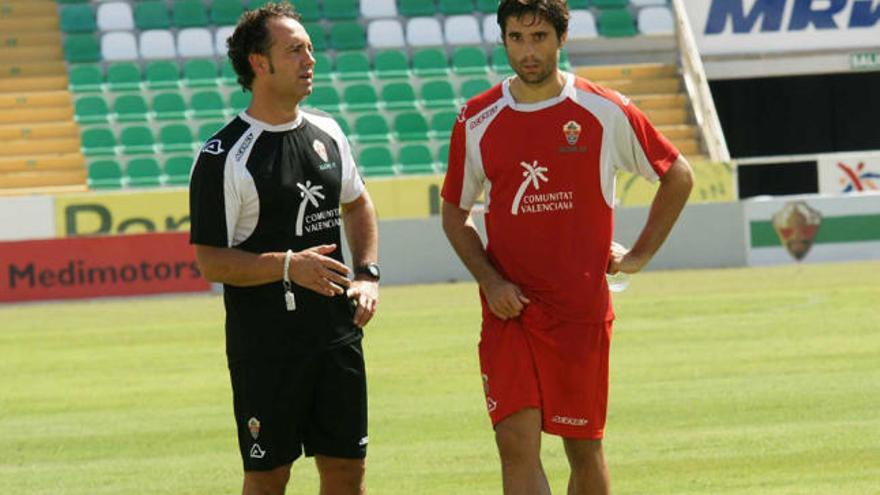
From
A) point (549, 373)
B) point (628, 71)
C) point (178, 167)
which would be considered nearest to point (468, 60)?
point (628, 71)

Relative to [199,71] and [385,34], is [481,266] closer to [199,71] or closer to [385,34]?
[199,71]

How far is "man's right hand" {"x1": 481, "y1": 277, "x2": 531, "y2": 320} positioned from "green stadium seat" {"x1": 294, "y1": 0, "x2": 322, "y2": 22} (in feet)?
99.4

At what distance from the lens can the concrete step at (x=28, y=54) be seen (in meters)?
35.8

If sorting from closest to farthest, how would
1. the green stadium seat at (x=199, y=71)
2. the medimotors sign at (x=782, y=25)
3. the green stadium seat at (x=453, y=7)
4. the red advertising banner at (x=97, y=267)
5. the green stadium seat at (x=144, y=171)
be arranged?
the red advertising banner at (x=97, y=267)
the green stadium seat at (x=144, y=171)
the green stadium seat at (x=199, y=71)
the medimotors sign at (x=782, y=25)
the green stadium seat at (x=453, y=7)

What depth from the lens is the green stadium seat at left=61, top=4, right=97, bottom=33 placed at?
1433 inches

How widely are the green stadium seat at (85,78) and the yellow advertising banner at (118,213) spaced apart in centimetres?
683

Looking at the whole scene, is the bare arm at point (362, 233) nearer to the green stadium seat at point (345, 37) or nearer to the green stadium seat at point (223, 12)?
the green stadium seat at point (345, 37)

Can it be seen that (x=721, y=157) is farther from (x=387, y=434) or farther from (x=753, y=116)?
(x=387, y=434)

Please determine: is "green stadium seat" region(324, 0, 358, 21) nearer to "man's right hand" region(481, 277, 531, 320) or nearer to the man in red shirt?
the man in red shirt

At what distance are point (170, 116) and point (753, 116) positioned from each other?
13.8 meters

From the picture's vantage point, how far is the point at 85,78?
3553cm

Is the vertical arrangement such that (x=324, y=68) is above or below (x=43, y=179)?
above

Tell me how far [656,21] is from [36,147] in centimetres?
1241

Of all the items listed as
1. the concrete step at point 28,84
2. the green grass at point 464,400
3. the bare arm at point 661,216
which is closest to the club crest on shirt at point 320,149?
the bare arm at point 661,216
